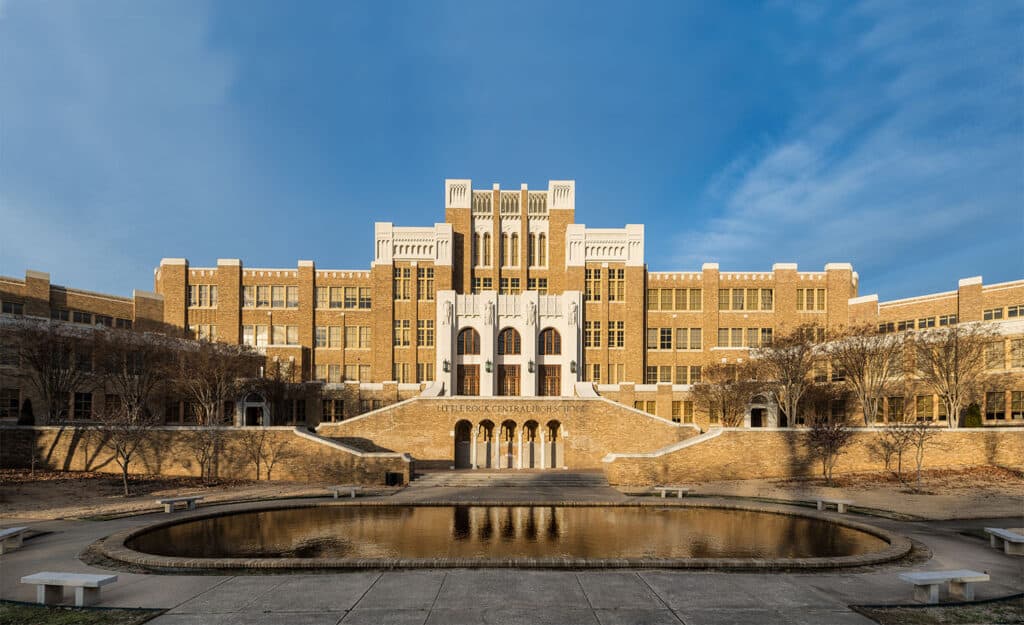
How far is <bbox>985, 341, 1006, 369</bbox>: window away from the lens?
3669cm

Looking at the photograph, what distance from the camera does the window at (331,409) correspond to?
50656mm

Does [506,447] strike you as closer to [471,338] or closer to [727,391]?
[471,338]

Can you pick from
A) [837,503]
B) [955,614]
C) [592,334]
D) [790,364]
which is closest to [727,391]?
[790,364]

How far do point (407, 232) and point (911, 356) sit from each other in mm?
38674

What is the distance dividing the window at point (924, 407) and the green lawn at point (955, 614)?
37.2 m

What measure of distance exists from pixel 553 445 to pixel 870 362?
2086 cm

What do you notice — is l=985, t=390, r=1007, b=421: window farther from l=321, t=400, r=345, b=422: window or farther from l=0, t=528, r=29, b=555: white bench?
l=0, t=528, r=29, b=555: white bench

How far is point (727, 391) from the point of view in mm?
43750

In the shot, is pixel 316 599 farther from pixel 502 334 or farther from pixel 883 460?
pixel 502 334

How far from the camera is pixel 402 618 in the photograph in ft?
32.2

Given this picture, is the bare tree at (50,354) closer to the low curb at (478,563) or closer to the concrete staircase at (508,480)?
the concrete staircase at (508,480)

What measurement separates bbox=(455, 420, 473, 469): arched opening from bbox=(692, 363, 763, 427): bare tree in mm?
18270

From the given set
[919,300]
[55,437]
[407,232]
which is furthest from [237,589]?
[919,300]

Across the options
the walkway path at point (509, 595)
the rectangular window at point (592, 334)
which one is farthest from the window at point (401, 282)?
the walkway path at point (509, 595)
